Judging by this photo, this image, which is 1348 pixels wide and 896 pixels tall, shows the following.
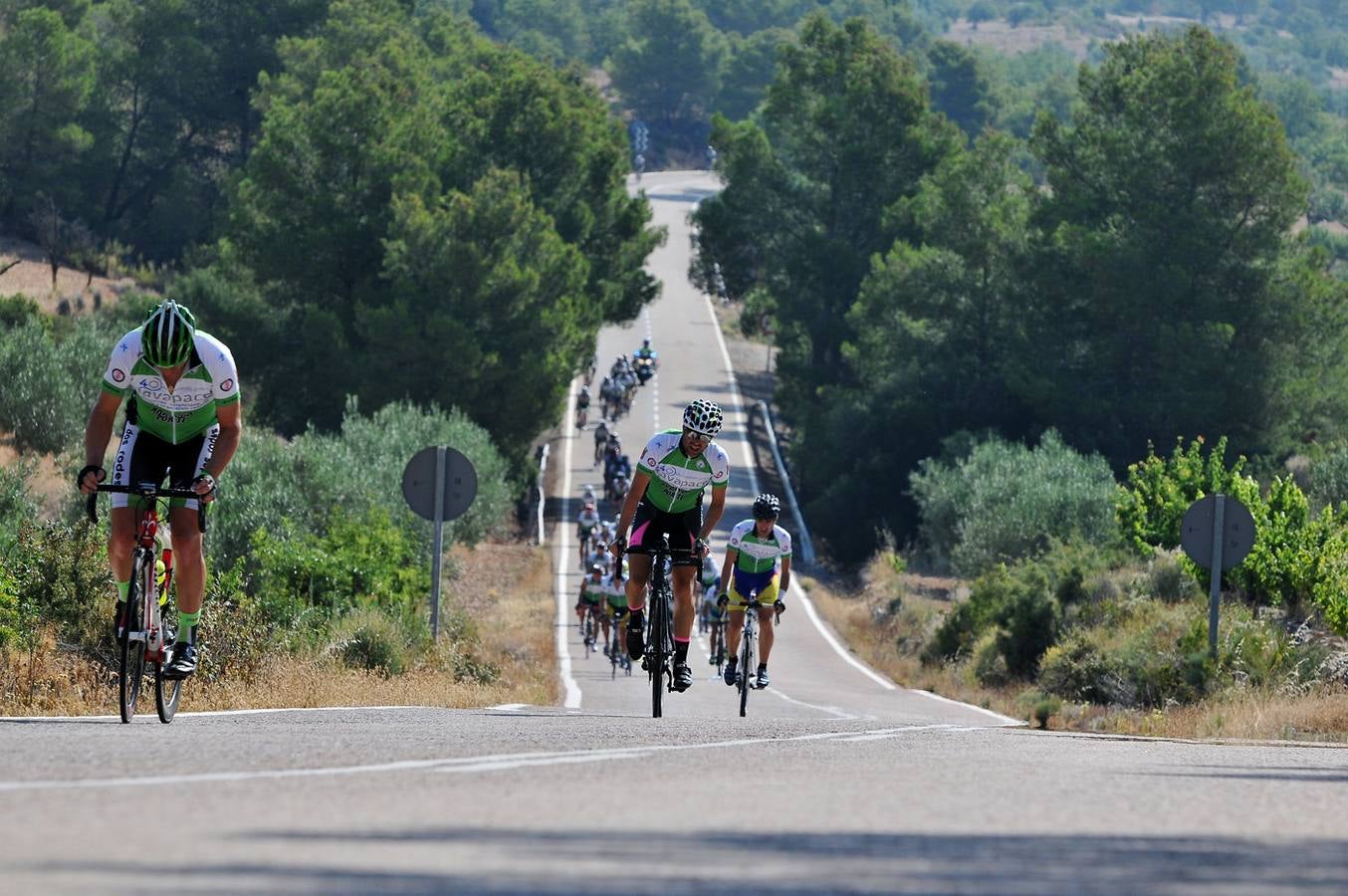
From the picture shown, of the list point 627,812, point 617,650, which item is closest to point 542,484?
point 617,650

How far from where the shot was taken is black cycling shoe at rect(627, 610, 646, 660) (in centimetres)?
1425

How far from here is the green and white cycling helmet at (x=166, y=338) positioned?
10.1m

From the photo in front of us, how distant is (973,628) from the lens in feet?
113

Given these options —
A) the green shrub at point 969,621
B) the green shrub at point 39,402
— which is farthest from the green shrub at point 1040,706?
the green shrub at point 39,402

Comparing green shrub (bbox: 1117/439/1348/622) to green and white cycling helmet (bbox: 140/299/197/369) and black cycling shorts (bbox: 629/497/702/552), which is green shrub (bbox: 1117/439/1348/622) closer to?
black cycling shorts (bbox: 629/497/702/552)

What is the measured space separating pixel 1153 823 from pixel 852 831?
122 centimetres

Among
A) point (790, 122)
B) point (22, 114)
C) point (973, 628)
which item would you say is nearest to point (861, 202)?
point (790, 122)

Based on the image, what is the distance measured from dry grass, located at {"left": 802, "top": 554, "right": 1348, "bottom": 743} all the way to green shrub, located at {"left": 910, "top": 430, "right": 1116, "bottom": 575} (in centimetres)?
189

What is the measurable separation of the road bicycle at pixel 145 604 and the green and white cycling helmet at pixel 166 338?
63 cm

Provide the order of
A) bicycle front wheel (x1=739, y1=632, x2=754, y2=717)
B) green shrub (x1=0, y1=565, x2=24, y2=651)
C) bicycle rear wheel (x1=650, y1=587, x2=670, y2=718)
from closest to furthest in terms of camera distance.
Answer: bicycle rear wheel (x1=650, y1=587, x2=670, y2=718) < green shrub (x1=0, y1=565, x2=24, y2=651) < bicycle front wheel (x1=739, y1=632, x2=754, y2=717)

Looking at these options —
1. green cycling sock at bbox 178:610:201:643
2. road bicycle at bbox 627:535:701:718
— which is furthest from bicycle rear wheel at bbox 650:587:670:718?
green cycling sock at bbox 178:610:201:643

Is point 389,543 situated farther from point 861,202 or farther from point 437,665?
point 861,202

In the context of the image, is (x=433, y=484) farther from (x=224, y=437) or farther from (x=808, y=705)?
(x=224, y=437)

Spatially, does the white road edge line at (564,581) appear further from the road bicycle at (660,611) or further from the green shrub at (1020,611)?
the green shrub at (1020,611)
